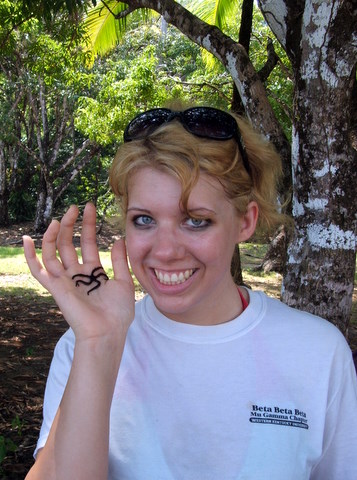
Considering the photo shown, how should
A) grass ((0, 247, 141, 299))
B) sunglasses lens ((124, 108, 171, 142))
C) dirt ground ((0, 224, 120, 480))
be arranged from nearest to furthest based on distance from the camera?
sunglasses lens ((124, 108, 171, 142)) → dirt ground ((0, 224, 120, 480)) → grass ((0, 247, 141, 299))

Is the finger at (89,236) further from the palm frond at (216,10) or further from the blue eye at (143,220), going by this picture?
the palm frond at (216,10)

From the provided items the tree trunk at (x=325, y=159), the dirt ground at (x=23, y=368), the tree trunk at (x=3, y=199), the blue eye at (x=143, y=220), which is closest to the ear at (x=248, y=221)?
the blue eye at (x=143, y=220)

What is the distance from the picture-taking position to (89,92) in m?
16.1

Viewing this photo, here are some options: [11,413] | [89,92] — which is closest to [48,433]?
[11,413]

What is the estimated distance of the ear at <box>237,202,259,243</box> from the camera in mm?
1769

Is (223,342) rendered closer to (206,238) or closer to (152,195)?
(206,238)

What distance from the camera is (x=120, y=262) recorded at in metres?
1.67

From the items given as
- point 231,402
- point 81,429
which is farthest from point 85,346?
point 231,402

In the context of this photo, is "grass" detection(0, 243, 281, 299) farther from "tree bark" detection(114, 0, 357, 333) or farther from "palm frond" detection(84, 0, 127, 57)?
"tree bark" detection(114, 0, 357, 333)

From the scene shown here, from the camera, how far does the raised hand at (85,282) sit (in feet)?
4.71

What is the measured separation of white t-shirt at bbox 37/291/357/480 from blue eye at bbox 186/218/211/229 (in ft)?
1.02

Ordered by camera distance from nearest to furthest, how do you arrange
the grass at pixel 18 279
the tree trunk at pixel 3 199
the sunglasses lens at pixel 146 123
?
the sunglasses lens at pixel 146 123 → the grass at pixel 18 279 → the tree trunk at pixel 3 199

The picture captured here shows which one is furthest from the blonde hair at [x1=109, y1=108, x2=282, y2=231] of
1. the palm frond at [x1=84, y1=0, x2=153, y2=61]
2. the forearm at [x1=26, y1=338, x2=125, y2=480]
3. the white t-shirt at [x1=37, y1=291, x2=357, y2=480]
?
the palm frond at [x1=84, y1=0, x2=153, y2=61]

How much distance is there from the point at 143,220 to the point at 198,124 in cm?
33
